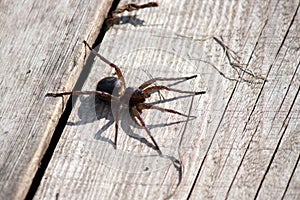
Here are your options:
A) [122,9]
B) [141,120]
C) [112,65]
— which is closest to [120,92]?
[112,65]

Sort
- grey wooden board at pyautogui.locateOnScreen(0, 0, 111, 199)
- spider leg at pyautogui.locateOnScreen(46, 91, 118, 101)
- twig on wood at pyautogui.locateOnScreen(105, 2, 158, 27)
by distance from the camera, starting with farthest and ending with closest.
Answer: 1. twig on wood at pyautogui.locateOnScreen(105, 2, 158, 27)
2. spider leg at pyautogui.locateOnScreen(46, 91, 118, 101)
3. grey wooden board at pyautogui.locateOnScreen(0, 0, 111, 199)

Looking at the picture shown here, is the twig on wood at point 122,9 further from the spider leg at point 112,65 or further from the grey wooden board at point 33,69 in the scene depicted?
the spider leg at point 112,65

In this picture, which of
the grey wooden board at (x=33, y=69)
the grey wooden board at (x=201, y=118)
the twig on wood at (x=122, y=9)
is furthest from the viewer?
the twig on wood at (x=122, y=9)

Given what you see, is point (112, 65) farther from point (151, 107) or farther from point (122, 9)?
point (122, 9)

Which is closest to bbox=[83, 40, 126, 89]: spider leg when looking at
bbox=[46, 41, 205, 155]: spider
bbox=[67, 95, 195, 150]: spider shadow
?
bbox=[46, 41, 205, 155]: spider

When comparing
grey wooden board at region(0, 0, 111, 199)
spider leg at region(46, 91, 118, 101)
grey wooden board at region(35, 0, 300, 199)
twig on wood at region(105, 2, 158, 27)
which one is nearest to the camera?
grey wooden board at region(35, 0, 300, 199)

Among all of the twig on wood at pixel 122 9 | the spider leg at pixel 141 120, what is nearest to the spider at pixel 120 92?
the spider leg at pixel 141 120

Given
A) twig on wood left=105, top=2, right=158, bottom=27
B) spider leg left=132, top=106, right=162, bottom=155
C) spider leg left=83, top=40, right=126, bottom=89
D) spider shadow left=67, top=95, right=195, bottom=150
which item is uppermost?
twig on wood left=105, top=2, right=158, bottom=27

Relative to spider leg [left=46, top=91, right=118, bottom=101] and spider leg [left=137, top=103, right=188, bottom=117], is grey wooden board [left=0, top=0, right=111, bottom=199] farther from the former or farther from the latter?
spider leg [left=137, top=103, right=188, bottom=117]

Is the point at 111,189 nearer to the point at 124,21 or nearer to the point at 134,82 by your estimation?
the point at 134,82
